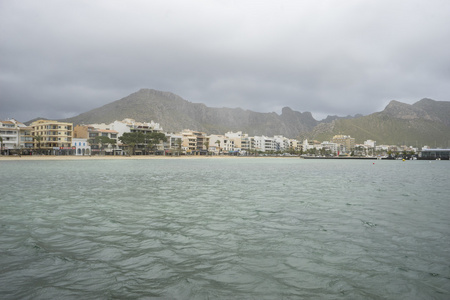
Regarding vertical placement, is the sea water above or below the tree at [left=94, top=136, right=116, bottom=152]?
below

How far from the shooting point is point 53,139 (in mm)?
136625

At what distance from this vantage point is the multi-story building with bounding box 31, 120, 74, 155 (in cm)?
13562

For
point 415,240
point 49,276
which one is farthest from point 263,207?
point 49,276

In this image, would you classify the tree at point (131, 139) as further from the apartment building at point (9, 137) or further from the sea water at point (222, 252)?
the sea water at point (222, 252)

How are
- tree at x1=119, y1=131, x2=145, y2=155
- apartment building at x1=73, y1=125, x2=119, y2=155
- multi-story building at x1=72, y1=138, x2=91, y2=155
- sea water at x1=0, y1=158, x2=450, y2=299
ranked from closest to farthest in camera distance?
sea water at x1=0, y1=158, x2=450, y2=299 → multi-story building at x1=72, y1=138, x2=91, y2=155 → tree at x1=119, y1=131, x2=145, y2=155 → apartment building at x1=73, y1=125, x2=119, y2=155

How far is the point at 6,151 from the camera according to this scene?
5123 inches

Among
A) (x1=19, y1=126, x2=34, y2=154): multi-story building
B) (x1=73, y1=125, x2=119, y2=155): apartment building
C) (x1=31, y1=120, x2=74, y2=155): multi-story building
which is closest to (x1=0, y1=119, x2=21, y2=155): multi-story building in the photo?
(x1=19, y1=126, x2=34, y2=154): multi-story building

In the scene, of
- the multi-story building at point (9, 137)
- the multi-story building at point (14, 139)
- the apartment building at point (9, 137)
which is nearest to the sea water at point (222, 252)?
the multi-story building at point (14, 139)

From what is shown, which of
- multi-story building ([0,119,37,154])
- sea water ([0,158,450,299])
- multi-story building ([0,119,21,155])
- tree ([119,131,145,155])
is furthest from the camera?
tree ([119,131,145,155])

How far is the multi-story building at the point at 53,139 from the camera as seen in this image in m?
136

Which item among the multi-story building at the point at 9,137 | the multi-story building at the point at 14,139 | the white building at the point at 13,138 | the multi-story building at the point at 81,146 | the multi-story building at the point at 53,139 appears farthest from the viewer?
the multi-story building at the point at 81,146

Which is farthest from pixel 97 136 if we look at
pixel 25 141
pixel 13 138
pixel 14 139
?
pixel 13 138

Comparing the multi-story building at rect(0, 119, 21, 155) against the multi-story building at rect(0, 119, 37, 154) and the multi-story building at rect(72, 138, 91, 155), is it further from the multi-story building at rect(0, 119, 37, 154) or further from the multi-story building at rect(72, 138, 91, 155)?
the multi-story building at rect(72, 138, 91, 155)

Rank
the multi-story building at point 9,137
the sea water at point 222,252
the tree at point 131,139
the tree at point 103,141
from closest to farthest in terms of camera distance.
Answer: the sea water at point 222,252 < the multi-story building at point 9,137 < the tree at point 103,141 < the tree at point 131,139
